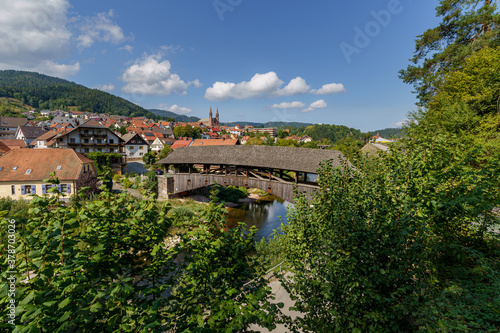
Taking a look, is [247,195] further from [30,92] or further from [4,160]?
[30,92]

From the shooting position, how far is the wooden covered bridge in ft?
49.3

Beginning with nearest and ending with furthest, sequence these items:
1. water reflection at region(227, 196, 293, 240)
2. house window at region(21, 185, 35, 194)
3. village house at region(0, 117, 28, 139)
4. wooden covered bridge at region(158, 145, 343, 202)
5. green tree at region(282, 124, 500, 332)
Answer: green tree at region(282, 124, 500, 332)
wooden covered bridge at region(158, 145, 343, 202)
house window at region(21, 185, 35, 194)
water reflection at region(227, 196, 293, 240)
village house at region(0, 117, 28, 139)

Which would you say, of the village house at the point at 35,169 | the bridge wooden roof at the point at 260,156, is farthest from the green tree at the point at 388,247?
the village house at the point at 35,169

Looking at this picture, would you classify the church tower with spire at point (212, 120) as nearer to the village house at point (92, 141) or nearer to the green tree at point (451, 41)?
the village house at point (92, 141)

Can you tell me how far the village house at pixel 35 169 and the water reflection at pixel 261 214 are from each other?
15.3 metres

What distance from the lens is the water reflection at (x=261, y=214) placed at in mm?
21156

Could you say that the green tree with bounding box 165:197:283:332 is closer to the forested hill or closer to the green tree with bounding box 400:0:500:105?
the green tree with bounding box 400:0:500:105

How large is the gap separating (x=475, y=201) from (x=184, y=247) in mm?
4786

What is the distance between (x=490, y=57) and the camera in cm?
1091

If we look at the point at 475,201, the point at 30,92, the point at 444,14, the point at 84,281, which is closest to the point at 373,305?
the point at 475,201

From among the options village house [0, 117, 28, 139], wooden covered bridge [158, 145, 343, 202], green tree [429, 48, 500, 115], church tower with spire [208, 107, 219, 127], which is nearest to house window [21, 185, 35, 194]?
wooden covered bridge [158, 145, 343, 202]

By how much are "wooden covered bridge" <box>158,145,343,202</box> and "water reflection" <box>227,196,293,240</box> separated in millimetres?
4475

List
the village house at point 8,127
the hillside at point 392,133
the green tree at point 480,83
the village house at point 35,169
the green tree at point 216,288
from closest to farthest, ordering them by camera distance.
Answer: the green tree at point 216,288, the hillside at point 392,133, the green tree at point 480,83, the village house at point 35,169, the village house at point 8,127

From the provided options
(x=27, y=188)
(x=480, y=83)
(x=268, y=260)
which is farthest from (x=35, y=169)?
(x=480, y=83)
